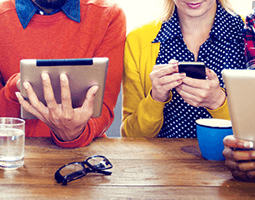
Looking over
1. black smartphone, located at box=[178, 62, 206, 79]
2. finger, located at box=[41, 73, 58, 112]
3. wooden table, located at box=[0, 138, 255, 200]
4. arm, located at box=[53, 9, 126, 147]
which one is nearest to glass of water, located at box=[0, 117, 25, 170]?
wooden table, located at box=[0, 138, 255, 200]

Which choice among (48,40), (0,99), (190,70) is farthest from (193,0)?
(0,99)

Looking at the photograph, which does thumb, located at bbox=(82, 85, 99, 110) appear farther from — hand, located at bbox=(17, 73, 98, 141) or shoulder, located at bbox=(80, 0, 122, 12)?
shoulder, located at bbox=(80, 0, 122, 12)

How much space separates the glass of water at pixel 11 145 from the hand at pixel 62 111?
0.13 metres

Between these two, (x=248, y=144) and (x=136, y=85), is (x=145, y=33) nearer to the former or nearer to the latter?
(x=136, y=85)

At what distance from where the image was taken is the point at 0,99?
1347mm

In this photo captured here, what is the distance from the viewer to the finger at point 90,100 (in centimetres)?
94

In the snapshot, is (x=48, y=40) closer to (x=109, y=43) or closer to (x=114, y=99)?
(x=109, y=43)

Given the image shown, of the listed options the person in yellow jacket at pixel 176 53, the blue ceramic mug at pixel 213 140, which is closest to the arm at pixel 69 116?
the person in yellow jacket at pixel 176 53

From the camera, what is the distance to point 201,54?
4.40 feet

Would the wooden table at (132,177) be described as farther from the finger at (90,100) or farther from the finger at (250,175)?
the finger at (90,100)

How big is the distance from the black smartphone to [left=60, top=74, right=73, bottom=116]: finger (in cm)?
38

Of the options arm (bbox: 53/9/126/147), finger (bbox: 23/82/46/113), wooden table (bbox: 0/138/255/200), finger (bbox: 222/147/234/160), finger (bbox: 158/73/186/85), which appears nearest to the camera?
wooden table (bbox: 0/138/255/200)

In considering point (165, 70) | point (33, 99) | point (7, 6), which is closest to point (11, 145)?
point (33, 99)

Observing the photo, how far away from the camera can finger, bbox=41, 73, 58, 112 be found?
87 centimetres
